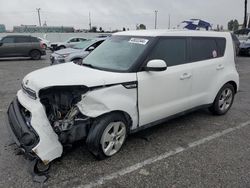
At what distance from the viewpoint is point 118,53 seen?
3.98 metres

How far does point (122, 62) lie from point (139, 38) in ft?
1.78

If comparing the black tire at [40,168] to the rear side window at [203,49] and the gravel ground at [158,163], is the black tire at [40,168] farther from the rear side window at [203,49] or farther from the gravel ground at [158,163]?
the rear side window at [203,49]

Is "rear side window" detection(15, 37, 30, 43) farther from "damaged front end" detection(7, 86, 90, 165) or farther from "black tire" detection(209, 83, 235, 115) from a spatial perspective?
"black tire" detection(209, 83, 235, 115)

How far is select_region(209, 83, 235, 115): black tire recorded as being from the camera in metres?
4.97

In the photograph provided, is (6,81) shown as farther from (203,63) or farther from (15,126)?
(203,63)

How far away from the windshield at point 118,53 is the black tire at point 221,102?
6.95 feet

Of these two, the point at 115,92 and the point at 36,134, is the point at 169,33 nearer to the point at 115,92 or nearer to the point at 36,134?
the point at 115,92

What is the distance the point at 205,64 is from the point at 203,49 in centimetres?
28

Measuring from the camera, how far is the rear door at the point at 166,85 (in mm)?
3623

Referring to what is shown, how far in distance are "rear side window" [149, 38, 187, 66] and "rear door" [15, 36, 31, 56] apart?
1399 centimetres

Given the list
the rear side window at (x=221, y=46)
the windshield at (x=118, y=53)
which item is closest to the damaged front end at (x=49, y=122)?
the windshield at (x=118, y=53)

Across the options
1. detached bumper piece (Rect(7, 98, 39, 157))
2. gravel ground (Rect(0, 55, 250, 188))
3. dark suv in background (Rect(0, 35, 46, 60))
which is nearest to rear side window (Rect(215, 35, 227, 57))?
gravel ground (Rect(0, 55, 250, 188))

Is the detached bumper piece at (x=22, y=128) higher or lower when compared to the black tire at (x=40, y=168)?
higher

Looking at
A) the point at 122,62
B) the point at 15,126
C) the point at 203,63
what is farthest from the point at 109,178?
the point at 203,63
